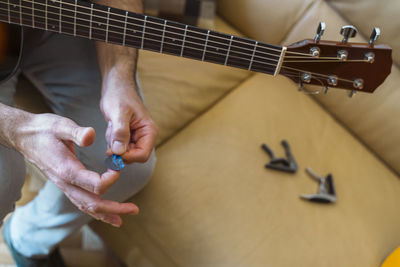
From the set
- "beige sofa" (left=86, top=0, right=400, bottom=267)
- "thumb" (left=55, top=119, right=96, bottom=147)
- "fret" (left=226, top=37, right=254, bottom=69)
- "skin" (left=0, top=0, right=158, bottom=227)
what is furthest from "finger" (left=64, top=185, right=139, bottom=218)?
"fret" (left=226, top=37, right=254, bottom=69)

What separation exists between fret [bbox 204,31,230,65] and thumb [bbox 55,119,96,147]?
30 cm

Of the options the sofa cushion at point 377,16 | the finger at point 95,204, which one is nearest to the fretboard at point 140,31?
the finger at point 95,204

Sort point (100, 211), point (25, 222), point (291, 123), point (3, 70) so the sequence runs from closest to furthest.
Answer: point (100, 211) → point (3, 70) → point (25, 222) → point (291, 123)

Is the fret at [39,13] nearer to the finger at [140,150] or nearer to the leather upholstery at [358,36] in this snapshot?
the finger at [140,150]

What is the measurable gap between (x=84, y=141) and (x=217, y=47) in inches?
13.1

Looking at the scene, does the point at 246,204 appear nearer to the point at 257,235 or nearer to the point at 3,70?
the point at 257,235

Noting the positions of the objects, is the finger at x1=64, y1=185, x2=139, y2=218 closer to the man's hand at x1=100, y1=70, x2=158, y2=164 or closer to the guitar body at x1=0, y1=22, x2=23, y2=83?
the man's hand at x1=100, y1=70, x2=158, y2=164

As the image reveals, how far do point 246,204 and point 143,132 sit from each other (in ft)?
1.13

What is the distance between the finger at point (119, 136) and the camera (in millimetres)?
840

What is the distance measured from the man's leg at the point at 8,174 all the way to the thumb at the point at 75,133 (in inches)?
7.5

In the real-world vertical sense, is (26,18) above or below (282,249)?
above

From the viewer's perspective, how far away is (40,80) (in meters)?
1.06

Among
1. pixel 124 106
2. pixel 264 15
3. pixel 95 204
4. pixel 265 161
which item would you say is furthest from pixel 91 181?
pixel 264 15

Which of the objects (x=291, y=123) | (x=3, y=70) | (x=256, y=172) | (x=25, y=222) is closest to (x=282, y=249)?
(x=256, y=172)
